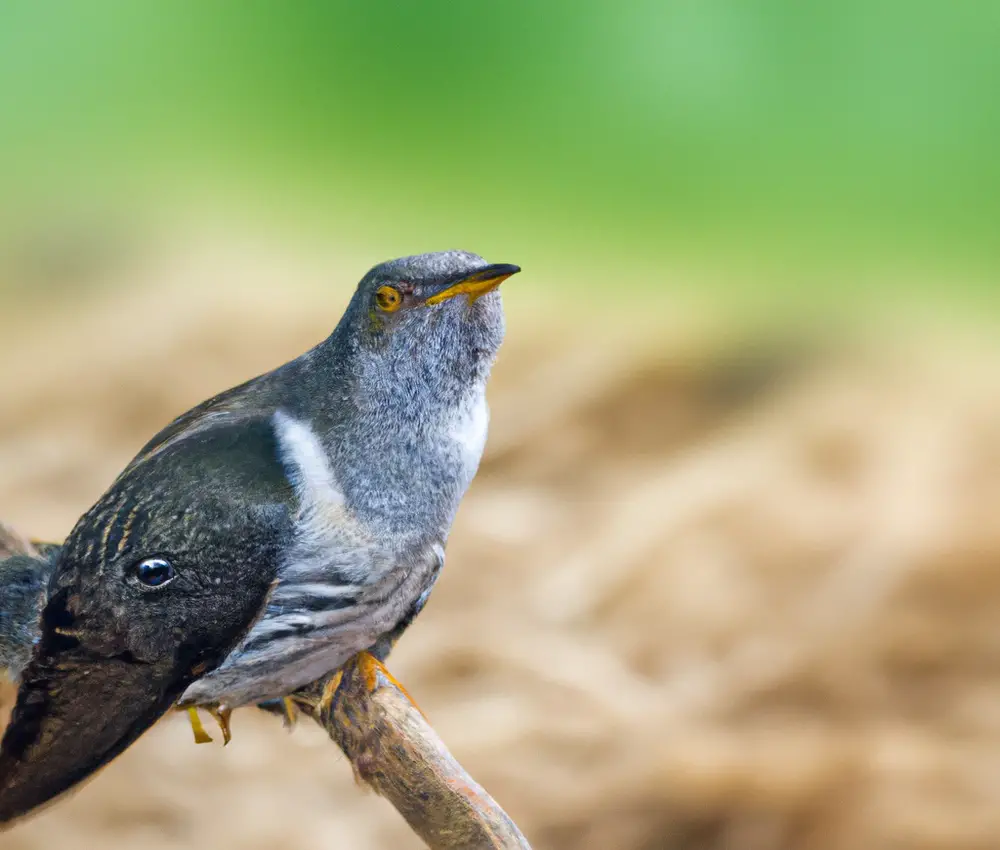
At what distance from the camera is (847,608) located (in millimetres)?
2674

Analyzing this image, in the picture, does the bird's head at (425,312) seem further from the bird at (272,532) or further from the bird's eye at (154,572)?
the bird's eye at (154,572)

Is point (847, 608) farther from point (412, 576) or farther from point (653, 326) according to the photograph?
point (412, 576)

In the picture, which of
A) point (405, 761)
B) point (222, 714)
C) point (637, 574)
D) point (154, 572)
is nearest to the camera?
point (154, 572)

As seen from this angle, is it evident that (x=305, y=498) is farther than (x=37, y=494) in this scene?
No

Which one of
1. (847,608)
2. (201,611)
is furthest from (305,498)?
(847,608)

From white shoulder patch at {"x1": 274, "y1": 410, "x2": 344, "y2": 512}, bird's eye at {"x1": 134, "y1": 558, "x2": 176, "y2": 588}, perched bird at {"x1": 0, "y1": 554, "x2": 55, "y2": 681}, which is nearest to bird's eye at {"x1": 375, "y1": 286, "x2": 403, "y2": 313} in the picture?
white shoulder patch at {"x1": 274, "y1": 410, "x2": 344, "y2": 512}

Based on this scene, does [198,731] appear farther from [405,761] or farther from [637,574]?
[637,574]

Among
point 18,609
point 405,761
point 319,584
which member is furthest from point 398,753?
point 18,609

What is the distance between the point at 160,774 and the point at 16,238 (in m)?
1.63

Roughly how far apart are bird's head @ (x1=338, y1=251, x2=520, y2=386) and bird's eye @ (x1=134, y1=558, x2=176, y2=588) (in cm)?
29

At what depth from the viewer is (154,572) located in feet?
3.83

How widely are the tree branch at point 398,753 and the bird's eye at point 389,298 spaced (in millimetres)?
421

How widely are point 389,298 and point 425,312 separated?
0.04 meters

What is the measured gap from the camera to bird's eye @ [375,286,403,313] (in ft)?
4.07
